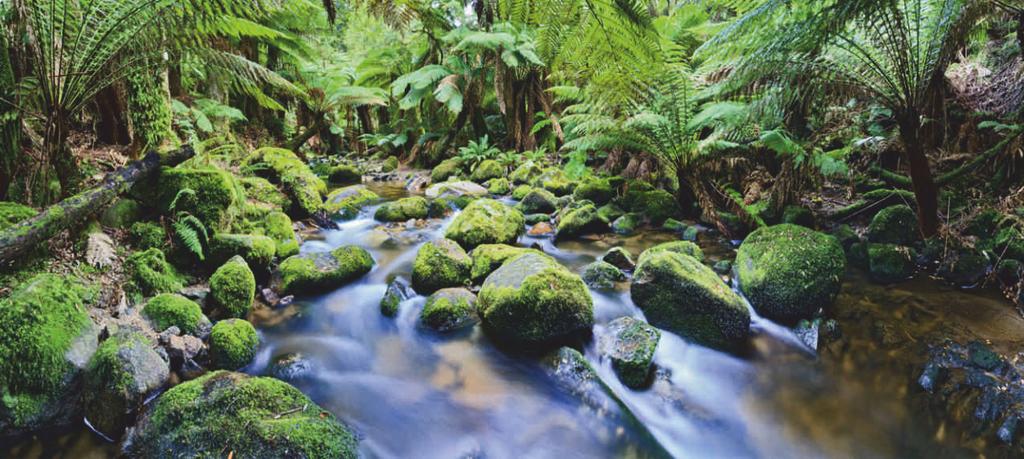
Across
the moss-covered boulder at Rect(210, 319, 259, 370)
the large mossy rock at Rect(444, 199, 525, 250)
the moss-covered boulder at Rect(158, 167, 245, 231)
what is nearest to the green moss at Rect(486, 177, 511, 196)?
the large mossy rock at Rect(444, 199, 525, 250)

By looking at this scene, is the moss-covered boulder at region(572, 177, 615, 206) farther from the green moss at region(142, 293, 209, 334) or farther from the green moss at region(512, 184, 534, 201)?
the green moss at region(142, 293, 209, 334)

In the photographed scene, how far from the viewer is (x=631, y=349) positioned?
2.77 metres

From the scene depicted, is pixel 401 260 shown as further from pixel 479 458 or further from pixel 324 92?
pixel 324 92

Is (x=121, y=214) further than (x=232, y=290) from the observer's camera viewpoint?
Yes

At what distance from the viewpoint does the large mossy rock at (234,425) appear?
188 cm

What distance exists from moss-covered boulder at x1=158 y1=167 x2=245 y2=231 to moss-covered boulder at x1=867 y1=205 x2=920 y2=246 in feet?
19.1

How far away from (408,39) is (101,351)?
40.7ft

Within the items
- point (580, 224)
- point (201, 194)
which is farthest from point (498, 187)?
point (201, 194)

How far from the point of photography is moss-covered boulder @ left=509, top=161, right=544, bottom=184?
822cm

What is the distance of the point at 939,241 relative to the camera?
3688 mm

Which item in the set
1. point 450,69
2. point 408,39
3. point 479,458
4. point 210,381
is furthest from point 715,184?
point 408,39

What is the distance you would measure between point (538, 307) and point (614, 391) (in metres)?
0.68

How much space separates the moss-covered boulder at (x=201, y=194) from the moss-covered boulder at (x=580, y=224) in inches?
134

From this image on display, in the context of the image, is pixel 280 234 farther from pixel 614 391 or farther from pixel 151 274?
pixel 614 391
